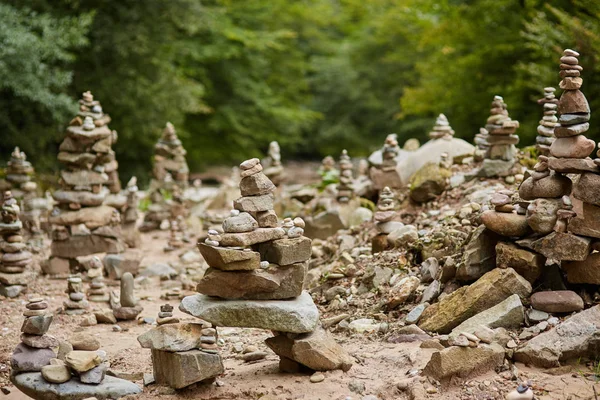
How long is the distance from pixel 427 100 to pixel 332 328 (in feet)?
43.4

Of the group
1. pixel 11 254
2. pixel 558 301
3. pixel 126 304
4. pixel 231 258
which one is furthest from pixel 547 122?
pixel 11 254

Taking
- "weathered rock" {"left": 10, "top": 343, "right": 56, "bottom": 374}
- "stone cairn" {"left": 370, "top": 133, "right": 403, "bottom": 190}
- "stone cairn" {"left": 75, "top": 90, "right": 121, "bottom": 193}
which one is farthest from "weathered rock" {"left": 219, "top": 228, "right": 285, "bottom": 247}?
"stone cairn" {"left": 370, "top": 133, "right": 403, "bottom": 190}

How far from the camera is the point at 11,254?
31.8 feet

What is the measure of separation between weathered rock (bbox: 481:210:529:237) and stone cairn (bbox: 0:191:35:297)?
218 inches

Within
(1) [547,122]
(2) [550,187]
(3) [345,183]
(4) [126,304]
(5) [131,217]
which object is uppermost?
(1) [547,122]

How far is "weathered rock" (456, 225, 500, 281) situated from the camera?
7672 millimetres

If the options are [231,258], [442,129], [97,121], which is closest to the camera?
[231,258]

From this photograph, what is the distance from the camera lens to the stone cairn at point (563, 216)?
23.0 feet

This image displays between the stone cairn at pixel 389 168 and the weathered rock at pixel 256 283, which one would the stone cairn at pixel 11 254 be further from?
the stone cairn at pixel 389 168

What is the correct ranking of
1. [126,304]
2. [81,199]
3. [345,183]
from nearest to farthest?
[126,304] < [81,199] < [345,183]

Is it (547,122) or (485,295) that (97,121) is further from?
(485,295)

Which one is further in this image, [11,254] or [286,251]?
[11,254]

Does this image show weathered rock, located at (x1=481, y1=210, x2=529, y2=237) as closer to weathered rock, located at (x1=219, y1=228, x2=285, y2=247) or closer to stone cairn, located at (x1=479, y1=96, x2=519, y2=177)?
weathered rock, located at (x1=219, y1=228, x2=285, y2=247)

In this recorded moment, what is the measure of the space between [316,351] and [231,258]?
102 centimetres
